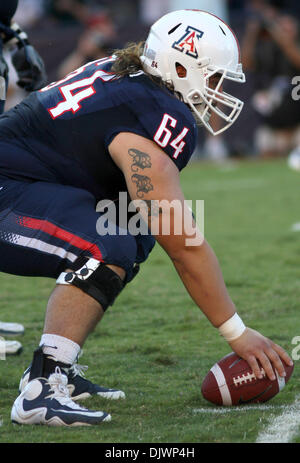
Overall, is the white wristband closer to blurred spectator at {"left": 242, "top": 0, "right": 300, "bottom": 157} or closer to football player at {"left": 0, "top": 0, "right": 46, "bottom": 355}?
football player at {"left": 0, "top": 0, "right": 46, "bottom": 355}

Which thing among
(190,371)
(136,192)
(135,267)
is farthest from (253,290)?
(136,192)

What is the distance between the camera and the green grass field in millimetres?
2719

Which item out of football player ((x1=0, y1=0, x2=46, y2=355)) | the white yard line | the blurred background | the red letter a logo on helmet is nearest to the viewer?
the white yard line

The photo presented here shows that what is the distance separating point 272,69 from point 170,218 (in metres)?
10.5

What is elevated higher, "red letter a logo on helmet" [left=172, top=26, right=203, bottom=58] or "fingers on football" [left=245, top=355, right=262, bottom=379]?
"red letter a logo on helmet" [left=172, top=26, right=203, bottom=58]

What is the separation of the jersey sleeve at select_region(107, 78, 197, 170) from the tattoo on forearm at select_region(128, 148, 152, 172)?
62 millimetres

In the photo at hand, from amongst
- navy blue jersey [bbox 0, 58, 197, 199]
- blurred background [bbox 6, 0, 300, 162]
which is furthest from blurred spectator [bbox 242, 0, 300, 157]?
navy blue jersey [bbox 0, 58, 197, 199]

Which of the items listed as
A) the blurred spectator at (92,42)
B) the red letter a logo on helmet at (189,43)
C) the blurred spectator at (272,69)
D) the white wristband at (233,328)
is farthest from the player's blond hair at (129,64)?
the blurred spectator at (272,69)

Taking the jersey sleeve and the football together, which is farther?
the football

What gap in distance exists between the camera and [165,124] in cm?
285

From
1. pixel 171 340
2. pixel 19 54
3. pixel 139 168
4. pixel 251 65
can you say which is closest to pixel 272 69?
pixel 251 65

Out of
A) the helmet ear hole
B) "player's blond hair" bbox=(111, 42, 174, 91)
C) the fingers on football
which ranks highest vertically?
"player's blond hair" bbox=(111, 42, 174, 91)

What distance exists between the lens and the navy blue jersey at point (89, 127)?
2.88m

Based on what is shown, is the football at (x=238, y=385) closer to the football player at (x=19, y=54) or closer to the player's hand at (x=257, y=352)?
the player's hand at (x=257, y=352)
